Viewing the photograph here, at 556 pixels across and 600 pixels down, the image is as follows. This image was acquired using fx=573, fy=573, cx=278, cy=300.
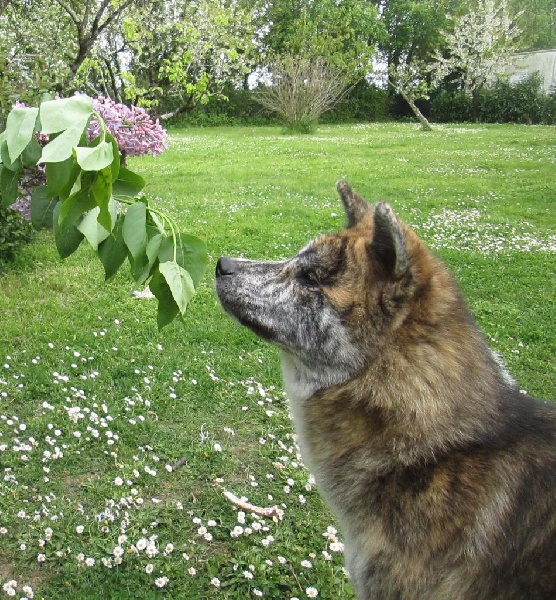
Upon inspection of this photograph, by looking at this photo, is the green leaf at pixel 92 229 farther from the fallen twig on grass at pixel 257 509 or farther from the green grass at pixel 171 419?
the fallen twig on grass at pixel 257 509

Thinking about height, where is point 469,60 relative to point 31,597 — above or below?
above

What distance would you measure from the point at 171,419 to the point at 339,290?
2.48m

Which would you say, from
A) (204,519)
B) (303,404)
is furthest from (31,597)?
(303,404)

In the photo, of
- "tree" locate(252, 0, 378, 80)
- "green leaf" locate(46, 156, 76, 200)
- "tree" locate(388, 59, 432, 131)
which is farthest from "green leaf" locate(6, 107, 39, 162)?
"tree" locate(252, 0, 378, 80)

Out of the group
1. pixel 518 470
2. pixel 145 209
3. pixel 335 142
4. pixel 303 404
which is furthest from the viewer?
pixel 335 142

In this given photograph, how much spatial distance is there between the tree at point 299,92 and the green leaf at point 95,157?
81.1ft

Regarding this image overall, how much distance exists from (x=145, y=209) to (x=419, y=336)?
1124mm

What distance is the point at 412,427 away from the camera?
2.15 m

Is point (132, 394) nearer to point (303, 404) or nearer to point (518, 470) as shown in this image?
point (303, 404)

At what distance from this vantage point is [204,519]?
3412 millimetres

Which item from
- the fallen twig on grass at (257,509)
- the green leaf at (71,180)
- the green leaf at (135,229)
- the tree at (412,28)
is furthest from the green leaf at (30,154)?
the tree at (412,28)

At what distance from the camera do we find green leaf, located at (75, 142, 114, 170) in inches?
59.9

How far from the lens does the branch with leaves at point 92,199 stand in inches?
62.6

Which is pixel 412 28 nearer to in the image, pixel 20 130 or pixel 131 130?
pixel 131 130
